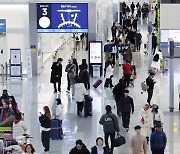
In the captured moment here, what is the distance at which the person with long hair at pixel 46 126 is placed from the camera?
66.1ft

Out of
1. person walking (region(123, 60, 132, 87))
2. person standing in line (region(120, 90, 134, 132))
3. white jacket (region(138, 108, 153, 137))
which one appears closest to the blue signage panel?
person walking (region(123, 60, 132, 87))

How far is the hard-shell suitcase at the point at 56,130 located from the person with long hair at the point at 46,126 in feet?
3.94

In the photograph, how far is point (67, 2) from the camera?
3456 centimetres

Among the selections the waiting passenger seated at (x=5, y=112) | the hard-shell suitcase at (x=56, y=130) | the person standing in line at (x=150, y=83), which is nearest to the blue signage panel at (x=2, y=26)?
the person standing in line at (x=150, y=83)

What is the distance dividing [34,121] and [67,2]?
11.1 metres

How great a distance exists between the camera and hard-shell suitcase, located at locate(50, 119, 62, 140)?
71.0 ft

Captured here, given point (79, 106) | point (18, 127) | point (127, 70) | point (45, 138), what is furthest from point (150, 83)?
point (18, 127)

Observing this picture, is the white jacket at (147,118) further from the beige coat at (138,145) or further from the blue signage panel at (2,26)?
the blue signage panel at (2,26)

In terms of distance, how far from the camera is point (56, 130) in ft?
71.8

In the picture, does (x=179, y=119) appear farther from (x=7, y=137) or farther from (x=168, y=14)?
(x=168, y=14)

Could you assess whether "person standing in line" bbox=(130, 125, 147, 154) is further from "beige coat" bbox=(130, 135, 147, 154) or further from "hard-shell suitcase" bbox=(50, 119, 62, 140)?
"hard-shell suitcase" bbox=(50, 119, 62, 140)

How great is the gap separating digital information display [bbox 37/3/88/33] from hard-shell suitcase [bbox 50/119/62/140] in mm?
13145

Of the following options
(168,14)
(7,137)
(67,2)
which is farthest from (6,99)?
(168,14)

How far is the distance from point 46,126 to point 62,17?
1501 cm
